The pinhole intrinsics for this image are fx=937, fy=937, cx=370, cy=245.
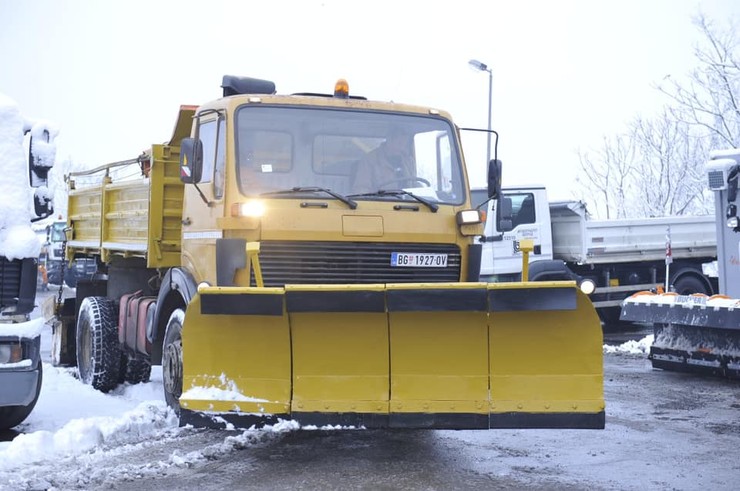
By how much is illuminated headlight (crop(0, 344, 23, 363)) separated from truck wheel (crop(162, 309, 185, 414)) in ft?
3.49

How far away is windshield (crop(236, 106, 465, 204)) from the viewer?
6743 millimetres

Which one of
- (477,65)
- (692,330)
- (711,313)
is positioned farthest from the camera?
(477,65)

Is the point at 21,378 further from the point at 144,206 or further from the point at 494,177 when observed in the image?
the point at 494,177

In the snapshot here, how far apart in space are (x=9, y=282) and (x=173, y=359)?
1277mm

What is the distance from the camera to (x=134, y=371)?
977cm

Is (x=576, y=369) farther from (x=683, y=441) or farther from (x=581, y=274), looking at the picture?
(x=581, y=274)

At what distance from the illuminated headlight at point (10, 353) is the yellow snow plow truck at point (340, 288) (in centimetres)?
108

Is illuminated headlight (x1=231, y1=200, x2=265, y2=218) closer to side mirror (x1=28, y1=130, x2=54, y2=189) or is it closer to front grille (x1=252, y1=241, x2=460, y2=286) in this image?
front grille (x1=252, y1=241, x2=460, y2=286)

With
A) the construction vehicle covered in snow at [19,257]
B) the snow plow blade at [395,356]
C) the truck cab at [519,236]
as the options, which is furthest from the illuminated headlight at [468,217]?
the truck cab at [519,236]

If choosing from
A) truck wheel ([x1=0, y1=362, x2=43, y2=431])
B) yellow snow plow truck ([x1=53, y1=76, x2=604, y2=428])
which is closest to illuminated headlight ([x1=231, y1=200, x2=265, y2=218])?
yellow snow plow truck ([x1=53, y1=76, x2=604, y2=428])

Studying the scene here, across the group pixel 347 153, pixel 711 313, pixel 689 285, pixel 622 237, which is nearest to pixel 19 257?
pixel 347 153

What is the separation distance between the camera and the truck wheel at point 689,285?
16.5 metres

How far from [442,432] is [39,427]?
317 cm

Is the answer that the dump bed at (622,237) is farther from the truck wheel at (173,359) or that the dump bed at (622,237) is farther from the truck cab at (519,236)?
the truck wheel at (173,359)
